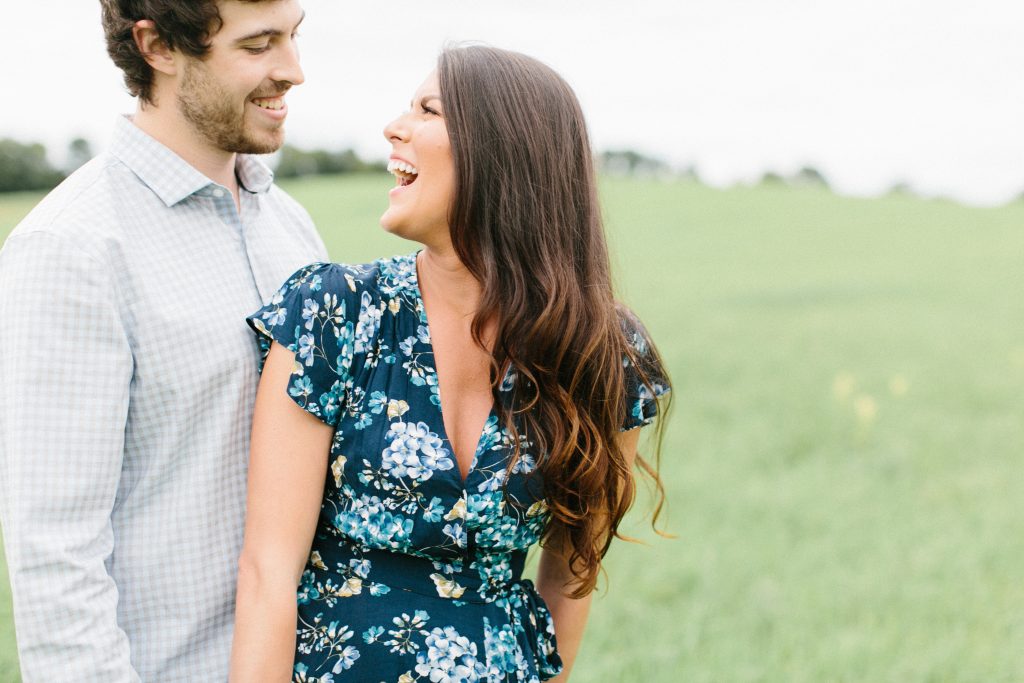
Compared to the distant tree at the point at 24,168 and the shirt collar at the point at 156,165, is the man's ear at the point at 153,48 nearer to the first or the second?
the shirt collar at the point at 156,165

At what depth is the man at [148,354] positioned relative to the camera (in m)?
1.94

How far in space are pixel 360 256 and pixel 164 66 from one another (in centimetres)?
1286

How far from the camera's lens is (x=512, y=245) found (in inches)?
92.3

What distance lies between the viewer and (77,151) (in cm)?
1902

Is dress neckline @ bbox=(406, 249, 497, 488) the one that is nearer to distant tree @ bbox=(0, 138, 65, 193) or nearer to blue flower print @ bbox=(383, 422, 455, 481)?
blue flower print @ bbox=(383, 422, 455, 481)

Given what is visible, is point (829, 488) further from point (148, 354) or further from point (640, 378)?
point (148, 354)

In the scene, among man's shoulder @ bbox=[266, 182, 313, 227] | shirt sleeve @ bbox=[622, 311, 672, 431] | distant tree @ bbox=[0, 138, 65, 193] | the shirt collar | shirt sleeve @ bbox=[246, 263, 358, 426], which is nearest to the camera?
shirt sleeve @ bbox=[246, 263, 358, 426]

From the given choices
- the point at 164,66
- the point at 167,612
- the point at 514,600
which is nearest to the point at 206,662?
the point at 167,612

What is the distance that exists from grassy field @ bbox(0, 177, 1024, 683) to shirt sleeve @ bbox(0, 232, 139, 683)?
136cm

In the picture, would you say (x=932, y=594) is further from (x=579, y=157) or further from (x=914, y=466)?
(x=579, y=157)

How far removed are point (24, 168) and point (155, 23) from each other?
19.6 m

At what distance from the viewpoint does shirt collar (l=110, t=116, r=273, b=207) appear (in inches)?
88.1

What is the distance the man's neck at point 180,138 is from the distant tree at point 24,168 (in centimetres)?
1870

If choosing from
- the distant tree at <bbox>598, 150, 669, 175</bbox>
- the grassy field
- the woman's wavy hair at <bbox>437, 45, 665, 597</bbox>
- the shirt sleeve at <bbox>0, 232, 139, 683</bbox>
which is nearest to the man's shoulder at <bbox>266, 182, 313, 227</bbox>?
the woman's wavy hair at <bbox>437, 45, 665, 597</bbox>
